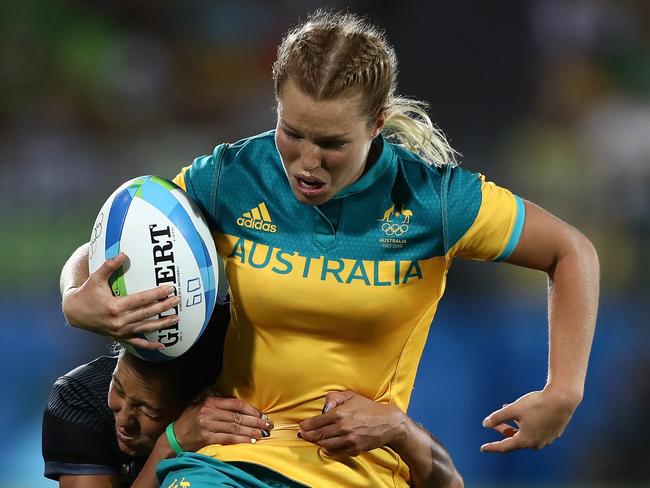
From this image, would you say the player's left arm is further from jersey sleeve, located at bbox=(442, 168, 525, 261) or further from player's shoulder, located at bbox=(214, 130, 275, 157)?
player's shoulder, located at bbox=(214, 130, 275, 157)

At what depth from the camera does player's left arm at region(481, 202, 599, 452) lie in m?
2.75

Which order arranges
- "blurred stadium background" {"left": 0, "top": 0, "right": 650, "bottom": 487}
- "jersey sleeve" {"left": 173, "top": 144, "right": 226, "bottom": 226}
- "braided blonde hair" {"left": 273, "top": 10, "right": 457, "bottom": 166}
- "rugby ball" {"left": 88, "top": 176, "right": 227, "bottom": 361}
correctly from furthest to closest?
"blurred stadium background" {"left": 0, "top": 0, "right": 650, "bottom": 487} < "jersey sleeve" {"left": 173, "top": 144, "right": 226, "bottom": 226} < "rugby ball" {"left": 88, "top": 176, "right": 227, "bottom": 361} < "braided blonde hair" {"left": 273, "top": 10, "right": 457, "bottom": 166}

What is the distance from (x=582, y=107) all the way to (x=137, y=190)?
5.36 meters

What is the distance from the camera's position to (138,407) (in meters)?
3.06

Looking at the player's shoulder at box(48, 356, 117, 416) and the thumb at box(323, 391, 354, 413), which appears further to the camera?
the player's shoulder at box(48, 356, 117, 416)

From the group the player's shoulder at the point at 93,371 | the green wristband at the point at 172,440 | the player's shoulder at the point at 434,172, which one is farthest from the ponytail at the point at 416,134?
the player's shoulder at the point at 93,371

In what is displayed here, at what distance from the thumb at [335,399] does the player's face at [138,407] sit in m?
0.49

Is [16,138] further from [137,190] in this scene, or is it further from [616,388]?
[137,190]

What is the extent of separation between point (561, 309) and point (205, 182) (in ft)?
3.20

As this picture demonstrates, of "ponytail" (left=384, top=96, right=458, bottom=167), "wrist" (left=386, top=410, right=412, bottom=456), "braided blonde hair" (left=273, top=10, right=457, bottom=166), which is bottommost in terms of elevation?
"wrist" (left=386, top=410, right=412, bottom=456)

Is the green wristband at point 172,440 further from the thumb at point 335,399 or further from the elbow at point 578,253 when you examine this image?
the elbow at point 578,253

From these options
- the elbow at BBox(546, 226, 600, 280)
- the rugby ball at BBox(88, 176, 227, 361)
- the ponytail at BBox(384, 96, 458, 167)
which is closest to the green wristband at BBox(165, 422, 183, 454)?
the rugby ball at BBox(88, 176, 227, 361)

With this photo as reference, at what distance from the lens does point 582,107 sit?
25.0 feet

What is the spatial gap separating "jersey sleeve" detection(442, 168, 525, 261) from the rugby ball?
0.61 meters
